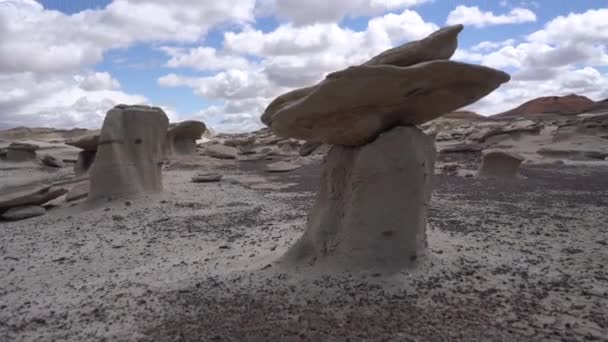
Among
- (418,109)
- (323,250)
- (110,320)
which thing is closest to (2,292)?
(110,320)

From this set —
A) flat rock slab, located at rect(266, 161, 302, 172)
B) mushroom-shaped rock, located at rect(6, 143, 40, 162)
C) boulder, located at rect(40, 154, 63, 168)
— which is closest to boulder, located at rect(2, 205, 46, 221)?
flat rock slab, located at rect(266, 161, 302, 172)

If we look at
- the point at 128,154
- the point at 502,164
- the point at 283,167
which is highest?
the point at 128,154

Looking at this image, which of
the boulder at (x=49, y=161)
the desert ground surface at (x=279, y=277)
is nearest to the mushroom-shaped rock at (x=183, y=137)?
the boulder at (x=49, y=161)

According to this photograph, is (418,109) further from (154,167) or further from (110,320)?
(154,167)

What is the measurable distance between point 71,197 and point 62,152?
1258 cm

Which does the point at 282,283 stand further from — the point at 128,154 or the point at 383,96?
the point at 128,154

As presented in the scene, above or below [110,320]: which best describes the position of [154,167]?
above

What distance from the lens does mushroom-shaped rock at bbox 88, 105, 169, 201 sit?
7.89 m

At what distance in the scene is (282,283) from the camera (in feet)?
10.9

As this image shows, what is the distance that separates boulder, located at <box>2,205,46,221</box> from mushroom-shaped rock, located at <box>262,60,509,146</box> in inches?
236

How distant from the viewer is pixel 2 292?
147 inches

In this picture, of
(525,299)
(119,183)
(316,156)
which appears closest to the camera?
(525,299)

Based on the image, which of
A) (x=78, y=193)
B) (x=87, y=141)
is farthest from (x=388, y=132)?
(x=87, y=141)

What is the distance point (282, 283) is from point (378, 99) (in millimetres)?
1648
